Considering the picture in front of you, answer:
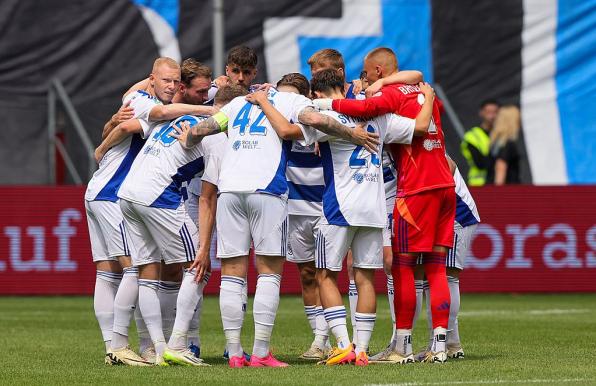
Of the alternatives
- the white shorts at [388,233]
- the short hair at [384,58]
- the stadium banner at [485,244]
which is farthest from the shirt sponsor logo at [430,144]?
the stadium banner at [485,244]

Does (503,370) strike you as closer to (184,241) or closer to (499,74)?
(184,241)

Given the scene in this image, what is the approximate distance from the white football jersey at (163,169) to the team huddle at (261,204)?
0.03 feet

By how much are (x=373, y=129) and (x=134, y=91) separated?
1981 millimetres

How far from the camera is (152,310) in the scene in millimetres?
9875

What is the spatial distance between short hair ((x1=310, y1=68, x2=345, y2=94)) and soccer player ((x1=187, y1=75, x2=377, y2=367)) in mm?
228

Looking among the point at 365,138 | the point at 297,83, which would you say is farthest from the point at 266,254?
the point at 297,83

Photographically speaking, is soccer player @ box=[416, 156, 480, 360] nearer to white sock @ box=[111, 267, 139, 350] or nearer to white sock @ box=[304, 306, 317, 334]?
white sock @ box=[304, 306, 317, 334]

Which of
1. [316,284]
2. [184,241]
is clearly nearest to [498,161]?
[316,284]

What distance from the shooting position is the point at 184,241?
9930 mm

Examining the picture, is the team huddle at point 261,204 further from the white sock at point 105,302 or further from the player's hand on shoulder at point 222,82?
the player's hand on shoulder at point 222,82

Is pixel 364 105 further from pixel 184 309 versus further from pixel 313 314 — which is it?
pixel 313 314

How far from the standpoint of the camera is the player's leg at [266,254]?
9.66 m

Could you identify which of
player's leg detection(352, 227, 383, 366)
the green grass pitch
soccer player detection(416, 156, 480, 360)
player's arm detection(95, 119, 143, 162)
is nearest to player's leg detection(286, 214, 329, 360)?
the green grass pitch

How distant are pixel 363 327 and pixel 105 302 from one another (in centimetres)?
202
